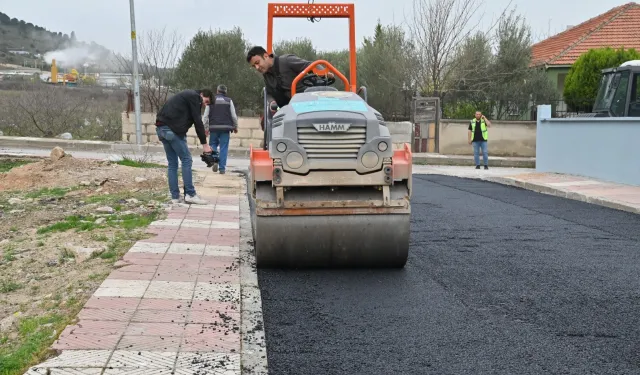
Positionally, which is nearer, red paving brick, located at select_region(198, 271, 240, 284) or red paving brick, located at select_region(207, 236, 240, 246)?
red paving brick, located at select_region(198, 271, 240, 284)

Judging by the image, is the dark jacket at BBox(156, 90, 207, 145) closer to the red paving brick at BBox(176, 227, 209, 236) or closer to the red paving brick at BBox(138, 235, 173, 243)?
the red paving brick at BBox(176, 227, 209, 236)

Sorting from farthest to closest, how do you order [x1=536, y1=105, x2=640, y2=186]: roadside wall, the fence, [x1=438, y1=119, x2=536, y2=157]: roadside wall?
the fence < [x1=438, y1=119, x2=536, y2=157]: roadside wall < [x1=536, y1=105, x2=640, y2=186]: roadside wall

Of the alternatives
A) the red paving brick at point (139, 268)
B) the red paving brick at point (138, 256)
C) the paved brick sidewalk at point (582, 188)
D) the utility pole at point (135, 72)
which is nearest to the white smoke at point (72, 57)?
the utility pole at point (135, 72)

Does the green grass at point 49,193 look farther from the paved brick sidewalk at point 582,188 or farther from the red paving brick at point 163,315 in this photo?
the paved brick sidewalk at point 582,188

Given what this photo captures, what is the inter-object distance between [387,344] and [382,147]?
1.82 m

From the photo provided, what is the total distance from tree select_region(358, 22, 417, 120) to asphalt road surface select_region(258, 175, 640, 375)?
16.9 metres

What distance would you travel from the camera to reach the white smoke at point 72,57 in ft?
147

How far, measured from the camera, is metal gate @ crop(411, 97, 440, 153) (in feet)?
67.2

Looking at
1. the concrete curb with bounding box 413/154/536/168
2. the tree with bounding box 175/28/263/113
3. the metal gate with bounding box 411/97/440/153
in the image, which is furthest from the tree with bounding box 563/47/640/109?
the tree with bounding box 175/28/263/113

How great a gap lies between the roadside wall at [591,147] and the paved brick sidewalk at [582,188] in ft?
0.85

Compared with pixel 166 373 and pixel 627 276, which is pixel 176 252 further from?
pixel 627 276

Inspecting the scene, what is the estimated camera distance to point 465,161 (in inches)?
778

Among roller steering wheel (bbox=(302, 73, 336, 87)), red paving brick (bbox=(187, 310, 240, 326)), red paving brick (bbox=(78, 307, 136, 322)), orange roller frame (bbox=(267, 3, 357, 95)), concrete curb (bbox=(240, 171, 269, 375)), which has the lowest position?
concrete curb (bbox=(240, 171, 269, 375))

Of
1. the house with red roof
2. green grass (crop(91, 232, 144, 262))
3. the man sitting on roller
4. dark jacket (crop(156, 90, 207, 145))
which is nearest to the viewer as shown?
green grass (crop(91, 232, 144, 262))
